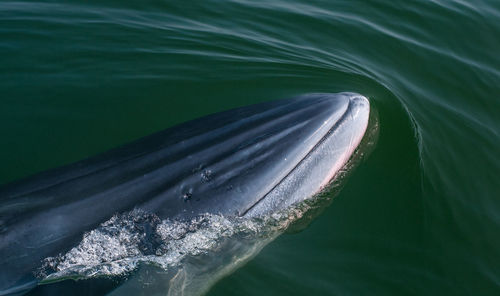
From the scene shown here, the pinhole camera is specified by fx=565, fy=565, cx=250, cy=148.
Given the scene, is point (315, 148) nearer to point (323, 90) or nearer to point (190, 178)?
point (190, 178)

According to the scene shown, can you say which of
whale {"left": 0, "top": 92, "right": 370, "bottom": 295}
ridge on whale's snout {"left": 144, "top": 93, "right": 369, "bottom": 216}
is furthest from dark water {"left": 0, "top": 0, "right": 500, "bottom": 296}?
whale {"left": 0, "top": 92, "right": 370, "bottom": 295}

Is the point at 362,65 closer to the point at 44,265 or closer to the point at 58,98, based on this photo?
the point at 58,98

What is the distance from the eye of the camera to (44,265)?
18.9 feet

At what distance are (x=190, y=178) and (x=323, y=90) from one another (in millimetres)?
5218

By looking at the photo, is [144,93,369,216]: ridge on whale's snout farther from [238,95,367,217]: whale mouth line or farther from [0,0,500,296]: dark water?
[0,0,500,296]: dark water

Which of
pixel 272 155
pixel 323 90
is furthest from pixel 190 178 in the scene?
pixel 323 90


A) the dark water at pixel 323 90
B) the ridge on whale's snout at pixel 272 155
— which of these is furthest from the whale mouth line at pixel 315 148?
the dark water at pixel 323 90

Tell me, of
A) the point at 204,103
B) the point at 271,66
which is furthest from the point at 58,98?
the point at 271,66

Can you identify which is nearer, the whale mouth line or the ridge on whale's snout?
the ridge on whale's snout

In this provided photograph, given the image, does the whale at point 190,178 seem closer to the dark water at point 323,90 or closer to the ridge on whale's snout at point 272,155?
the ridge on whale's snout at point 272,155

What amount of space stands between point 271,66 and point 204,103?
1984mm

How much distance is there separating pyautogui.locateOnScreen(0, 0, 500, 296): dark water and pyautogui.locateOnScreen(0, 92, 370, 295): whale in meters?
0.92

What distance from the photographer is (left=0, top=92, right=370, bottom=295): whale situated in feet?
19.2

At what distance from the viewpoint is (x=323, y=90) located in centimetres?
1096
